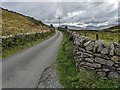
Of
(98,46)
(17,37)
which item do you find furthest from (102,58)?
(17,37)

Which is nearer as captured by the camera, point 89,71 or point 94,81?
point 94,81

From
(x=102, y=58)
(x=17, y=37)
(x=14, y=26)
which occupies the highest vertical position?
(x=14, y=26)

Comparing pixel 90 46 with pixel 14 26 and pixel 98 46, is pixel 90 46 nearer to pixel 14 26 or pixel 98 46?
pixel 98 46

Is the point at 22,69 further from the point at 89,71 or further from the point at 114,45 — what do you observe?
the point at 114,45

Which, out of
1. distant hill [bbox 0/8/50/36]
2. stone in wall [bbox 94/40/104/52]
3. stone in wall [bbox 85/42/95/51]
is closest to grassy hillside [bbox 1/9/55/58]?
distant hill [bbox 0/8/50/36]

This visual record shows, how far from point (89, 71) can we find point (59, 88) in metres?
2.26

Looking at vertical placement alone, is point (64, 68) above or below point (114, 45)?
below

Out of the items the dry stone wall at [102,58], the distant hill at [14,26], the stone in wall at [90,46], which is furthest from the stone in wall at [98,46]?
the distant hill at [14,26]

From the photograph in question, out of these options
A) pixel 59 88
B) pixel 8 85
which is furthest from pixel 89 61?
pixel 8 85

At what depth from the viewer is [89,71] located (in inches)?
500

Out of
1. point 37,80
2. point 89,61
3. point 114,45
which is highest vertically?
point 114,45

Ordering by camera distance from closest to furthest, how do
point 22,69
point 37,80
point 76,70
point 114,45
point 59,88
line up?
point 59,88 → point 114,45 → point 37,80 → point 76,70 → point 22,69

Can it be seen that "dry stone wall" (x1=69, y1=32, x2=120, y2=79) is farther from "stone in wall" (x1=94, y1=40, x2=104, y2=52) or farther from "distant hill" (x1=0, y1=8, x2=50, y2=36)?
"distant hill" (x1=0, y1=8, x2=50, y2=36)

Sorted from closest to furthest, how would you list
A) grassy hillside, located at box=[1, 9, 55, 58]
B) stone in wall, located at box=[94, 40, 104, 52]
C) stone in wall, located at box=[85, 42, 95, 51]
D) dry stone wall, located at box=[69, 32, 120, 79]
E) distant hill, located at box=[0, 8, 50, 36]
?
dry stone wall, located at box=[69, 32, 120, 79]
stone in wall, located at box=[94, 40, 104, 52]
stone in wall, located at box=[85, 42, 95, 51]
grassy hillside, located at box=[1, 9, 55, 58]
distant hill, located at box=[0, 8, 50, 36]
